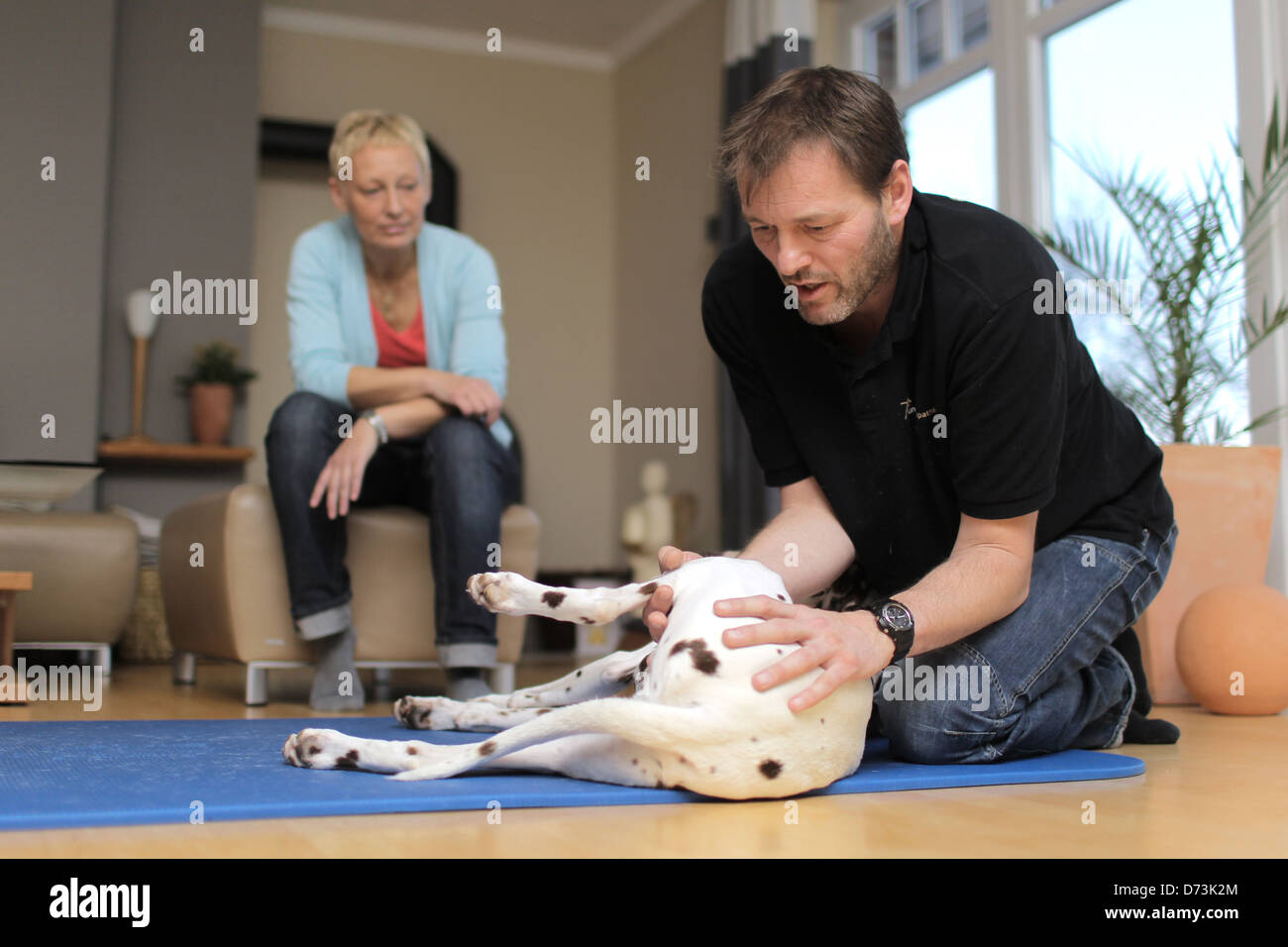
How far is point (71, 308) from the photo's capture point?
532cm

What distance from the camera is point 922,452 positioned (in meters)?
1.93

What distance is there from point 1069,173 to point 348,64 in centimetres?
416

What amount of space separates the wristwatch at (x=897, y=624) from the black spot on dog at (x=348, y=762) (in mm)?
722

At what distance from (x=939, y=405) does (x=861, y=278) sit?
240 millimetres

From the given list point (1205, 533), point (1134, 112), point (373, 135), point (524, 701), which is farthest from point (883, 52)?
point (524, 701)

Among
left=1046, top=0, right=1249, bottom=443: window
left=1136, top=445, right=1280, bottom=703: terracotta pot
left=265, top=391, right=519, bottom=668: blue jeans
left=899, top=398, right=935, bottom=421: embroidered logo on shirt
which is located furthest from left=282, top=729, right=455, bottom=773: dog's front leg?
left=1046, top=0, right=1249, bottom=443: window

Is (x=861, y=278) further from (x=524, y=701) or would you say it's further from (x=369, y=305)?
(x=369, y=305)

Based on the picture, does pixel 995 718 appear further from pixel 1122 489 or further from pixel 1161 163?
pixel 1161 163

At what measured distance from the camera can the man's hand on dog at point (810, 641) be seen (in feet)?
4.84

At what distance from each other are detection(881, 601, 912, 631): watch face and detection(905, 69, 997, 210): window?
11.0 feet

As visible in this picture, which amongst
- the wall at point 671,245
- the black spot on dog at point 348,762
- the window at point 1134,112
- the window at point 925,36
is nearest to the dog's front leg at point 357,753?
the black spot on dog at point 348,762

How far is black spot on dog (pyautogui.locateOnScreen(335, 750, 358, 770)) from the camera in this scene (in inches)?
66.4
